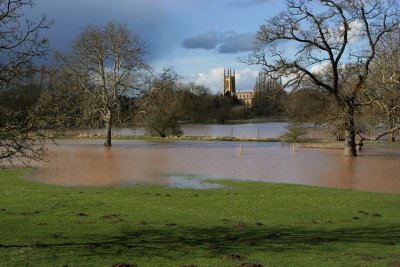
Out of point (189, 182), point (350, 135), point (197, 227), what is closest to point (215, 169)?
point (189, 182)

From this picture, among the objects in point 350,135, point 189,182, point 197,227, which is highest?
point 350,135

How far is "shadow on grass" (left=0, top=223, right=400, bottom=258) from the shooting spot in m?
8.24

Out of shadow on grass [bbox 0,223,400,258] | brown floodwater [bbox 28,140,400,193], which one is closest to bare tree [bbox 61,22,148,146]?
brown floodwater [bbox 28,140,400,193]

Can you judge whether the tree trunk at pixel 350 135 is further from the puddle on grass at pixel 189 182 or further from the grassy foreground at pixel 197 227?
the grassy foreground at pixel 197 227

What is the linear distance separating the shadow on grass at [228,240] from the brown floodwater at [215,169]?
8.29m

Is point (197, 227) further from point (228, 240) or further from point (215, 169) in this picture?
point (215, 169)

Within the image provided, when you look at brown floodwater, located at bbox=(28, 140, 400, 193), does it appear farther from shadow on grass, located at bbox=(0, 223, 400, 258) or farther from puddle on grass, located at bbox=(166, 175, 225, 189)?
shadow on grass, located at bbox=(0, 223, 400, 258)

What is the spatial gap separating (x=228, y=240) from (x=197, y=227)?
1.43 metres

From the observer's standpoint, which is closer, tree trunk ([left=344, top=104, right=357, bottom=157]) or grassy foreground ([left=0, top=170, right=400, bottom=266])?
grassy foreground ([left=0, top=170, right=400, bottom=266])

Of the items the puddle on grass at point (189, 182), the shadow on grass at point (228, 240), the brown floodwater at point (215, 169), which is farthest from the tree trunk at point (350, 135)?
the shadow on grass at point (228, 240)

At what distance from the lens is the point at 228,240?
9148 millimetres

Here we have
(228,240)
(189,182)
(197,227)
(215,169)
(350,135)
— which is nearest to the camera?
(228,240)

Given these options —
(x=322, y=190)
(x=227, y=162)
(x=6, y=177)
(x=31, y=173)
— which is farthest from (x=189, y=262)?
(x=227, y=162)

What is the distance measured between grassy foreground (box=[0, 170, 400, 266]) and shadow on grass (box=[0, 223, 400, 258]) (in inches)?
0.7
